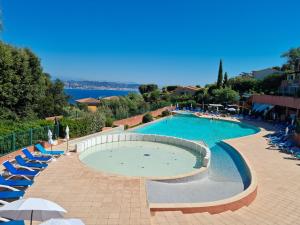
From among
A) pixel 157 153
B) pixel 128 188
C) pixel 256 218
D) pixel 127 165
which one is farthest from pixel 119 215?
pixel 157 153

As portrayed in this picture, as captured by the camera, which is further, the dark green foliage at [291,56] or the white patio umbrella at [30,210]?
the dark green foliage at [291,56]

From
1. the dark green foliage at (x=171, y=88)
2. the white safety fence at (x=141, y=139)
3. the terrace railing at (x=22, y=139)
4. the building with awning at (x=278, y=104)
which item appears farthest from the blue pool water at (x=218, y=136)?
the dark green foliage at (x=171, y=88)

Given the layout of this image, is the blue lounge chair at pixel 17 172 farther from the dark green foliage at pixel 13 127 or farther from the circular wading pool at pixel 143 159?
the circular wading pool at pixel 143 159

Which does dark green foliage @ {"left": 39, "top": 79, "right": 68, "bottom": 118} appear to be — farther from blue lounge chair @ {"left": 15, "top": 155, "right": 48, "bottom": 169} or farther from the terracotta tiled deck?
the terracotta tiled deck

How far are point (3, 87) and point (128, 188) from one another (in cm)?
1495

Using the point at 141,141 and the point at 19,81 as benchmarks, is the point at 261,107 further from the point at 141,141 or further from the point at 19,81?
the point at 19,81

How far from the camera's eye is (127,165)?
1495 cm

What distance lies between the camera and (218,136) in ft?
86.1

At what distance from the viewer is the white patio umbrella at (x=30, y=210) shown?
483cm

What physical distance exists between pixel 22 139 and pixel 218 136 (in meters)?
18.0

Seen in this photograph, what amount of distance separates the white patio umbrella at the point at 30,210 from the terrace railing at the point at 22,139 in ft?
30.1

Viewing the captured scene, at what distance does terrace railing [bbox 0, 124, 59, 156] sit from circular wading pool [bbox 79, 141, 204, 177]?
9.75ft

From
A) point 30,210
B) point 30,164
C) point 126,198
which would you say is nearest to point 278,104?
point 126,198

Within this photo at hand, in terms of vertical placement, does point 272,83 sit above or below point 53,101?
above
